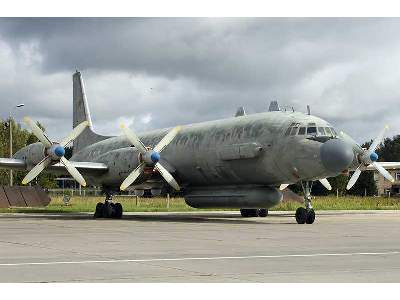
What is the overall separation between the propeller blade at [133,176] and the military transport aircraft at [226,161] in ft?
0.17

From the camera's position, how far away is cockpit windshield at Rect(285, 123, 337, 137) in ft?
96.2

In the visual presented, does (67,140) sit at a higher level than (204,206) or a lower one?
higher

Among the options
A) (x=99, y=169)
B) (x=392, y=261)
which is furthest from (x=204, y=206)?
(x=392, y=261)

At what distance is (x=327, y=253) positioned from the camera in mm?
15125

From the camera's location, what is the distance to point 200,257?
14195 millimetres

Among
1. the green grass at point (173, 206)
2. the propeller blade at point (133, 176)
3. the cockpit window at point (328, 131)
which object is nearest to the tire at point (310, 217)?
the cockpit window at point (328, 131)

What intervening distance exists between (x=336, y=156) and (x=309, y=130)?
2.22 meters

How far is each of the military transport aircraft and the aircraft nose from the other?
0.14 ft

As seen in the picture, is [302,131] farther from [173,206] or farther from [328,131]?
[173,206]

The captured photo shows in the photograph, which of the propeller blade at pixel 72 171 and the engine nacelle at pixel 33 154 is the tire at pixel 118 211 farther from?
the engine nacelle at pixel 33 154

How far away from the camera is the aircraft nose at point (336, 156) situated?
27703 millimetres

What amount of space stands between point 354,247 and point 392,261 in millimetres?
3461
